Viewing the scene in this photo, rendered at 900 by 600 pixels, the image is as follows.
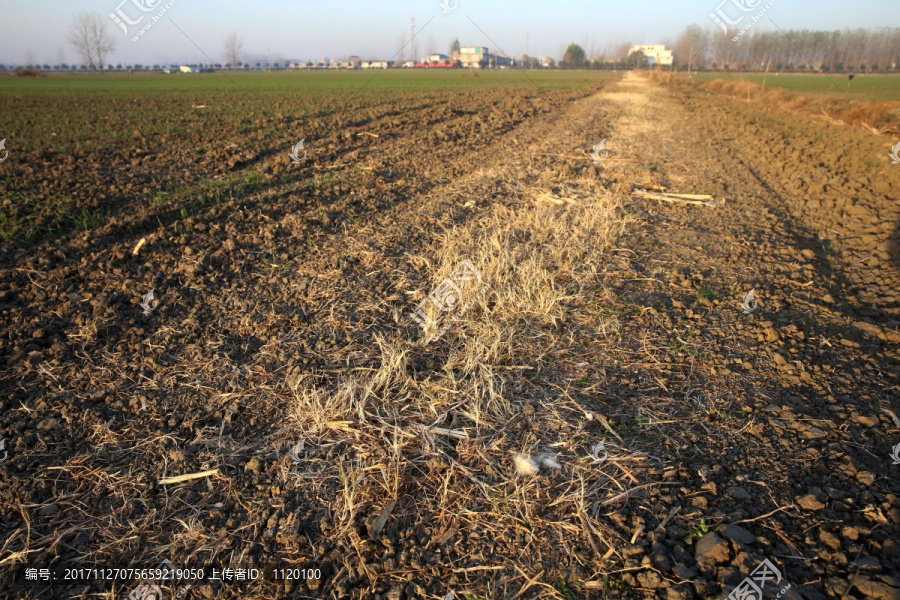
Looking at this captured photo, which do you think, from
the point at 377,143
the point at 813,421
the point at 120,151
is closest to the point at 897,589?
the point at 813,421

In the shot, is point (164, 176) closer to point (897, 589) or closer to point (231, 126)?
point (231, 126)

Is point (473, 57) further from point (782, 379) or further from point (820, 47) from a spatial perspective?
point (782, 379)

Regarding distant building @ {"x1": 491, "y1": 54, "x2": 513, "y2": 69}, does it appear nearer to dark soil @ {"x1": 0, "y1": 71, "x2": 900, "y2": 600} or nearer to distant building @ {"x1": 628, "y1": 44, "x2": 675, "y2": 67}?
distant building @ {"x1": 628, "y1": 44, "x2": 675, "y2": 67}

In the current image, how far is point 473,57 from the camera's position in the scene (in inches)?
3597

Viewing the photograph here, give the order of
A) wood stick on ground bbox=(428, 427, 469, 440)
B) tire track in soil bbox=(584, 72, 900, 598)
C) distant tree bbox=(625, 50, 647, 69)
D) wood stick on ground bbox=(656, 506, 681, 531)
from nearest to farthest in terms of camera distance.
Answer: tire track in soil bbox=(584, 72, 900, 598) < wood stick on ground bbox=(656, 506, 681, 531) < wood stick on ground bbox=(428, 427, 469, 440) < distant tree bbox=(625, 50, 647, 69)

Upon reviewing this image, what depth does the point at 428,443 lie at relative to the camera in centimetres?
269

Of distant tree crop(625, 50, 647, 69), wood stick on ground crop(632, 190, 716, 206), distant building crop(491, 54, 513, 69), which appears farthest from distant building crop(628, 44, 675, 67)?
wood stick on ground crop(632, 190, 716, 206)

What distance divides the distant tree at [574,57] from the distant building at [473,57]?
17091 millimetres

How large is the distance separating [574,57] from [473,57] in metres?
22.1

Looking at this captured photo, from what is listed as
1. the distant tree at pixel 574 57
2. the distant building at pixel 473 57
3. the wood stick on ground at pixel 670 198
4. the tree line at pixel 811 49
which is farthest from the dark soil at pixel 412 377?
the distant tree at pixel 574 57

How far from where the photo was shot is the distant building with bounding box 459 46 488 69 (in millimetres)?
90794

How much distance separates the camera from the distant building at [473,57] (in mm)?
90794

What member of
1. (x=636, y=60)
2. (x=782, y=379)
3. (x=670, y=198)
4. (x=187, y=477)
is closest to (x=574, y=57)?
(x=636, y=60)

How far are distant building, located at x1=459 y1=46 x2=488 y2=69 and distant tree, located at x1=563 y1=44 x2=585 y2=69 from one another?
1709cm
